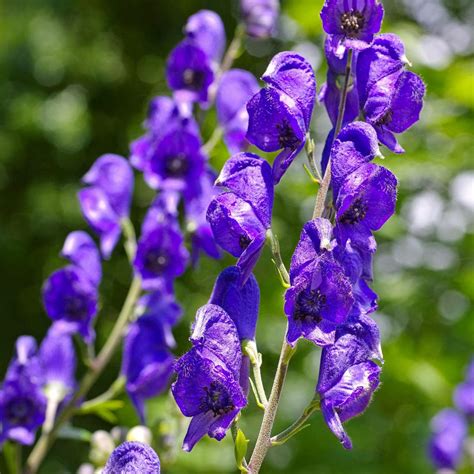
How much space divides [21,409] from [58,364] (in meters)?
0.24

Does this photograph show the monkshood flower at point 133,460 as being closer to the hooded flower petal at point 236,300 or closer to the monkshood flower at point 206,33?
the hooded flower petal at point 236,300

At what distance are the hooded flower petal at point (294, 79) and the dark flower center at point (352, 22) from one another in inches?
2.8

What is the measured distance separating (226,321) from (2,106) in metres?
4.43

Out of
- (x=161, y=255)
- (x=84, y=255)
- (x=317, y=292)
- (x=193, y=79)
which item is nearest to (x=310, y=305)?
(x=317, y=292)

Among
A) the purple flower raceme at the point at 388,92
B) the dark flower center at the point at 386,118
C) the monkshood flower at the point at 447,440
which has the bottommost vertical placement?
the monkshood flower at the point at 447,440

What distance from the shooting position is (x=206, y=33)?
192 cm

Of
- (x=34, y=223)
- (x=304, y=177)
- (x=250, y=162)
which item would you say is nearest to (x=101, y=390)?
(x=34, y=223)

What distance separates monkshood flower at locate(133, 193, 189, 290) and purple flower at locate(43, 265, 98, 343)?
0.11 metres

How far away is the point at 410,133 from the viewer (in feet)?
9.18

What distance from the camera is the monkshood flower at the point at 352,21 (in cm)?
111

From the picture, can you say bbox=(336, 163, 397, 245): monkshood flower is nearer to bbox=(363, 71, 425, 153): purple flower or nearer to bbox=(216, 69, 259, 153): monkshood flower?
bbox=(363, 71, 425, 153): purple flower

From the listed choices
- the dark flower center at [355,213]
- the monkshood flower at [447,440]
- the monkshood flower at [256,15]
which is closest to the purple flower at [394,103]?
the dark flower center at [355,213]

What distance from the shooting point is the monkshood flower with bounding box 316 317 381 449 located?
1063 millimetres

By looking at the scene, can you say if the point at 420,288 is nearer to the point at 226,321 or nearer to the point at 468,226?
the point at 468,226
